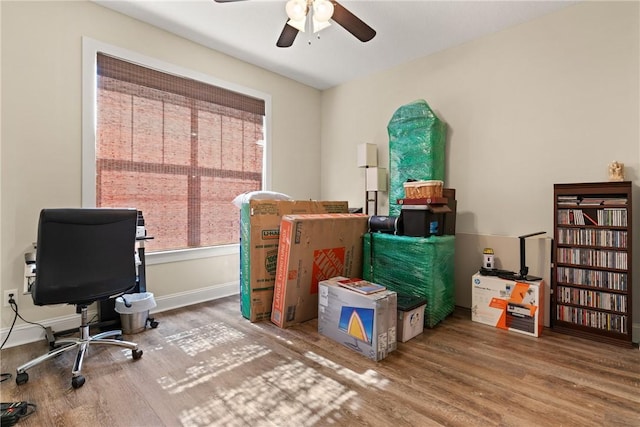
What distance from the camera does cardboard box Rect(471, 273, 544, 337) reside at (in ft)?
8.14

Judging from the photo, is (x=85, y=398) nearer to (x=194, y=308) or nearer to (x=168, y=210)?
(x=194, y=308)

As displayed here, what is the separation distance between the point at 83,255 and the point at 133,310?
2.65 feet

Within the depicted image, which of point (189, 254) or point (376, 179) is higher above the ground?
point (376, 179)

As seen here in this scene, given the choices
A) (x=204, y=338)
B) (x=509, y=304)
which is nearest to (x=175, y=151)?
(x=204, y=338)

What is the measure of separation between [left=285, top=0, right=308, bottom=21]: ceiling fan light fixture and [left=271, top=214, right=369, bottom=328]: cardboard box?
1.52 metres

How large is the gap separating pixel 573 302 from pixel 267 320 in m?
2.59

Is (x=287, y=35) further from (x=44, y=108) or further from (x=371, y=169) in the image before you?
(x=44, y=108)

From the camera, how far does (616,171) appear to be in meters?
2.36

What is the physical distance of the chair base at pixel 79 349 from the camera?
181 centimetres

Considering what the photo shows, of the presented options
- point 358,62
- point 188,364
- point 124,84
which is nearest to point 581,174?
point 358,62

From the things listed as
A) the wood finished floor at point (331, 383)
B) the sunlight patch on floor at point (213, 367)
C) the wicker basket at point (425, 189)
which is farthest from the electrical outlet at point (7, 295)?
the wicker basket at point (425, 189)

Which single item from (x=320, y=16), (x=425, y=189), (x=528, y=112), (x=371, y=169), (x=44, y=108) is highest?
(x=320, y=16)

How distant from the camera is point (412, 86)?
3688 mm

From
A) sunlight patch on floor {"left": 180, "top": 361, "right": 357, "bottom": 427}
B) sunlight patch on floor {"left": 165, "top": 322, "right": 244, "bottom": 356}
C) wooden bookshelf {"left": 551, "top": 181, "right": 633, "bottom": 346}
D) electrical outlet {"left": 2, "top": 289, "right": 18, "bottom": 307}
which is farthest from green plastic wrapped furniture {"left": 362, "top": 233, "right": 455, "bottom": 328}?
electrical outlet {"left": 2, "top": 289, "right": 18, "bottom": 307}
